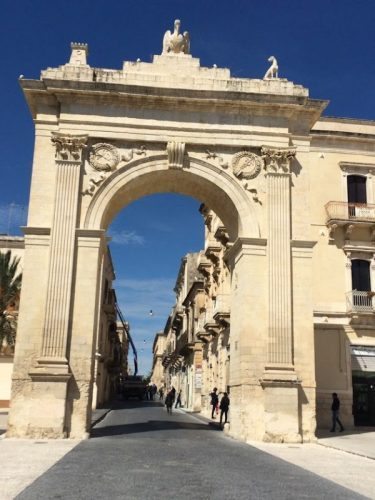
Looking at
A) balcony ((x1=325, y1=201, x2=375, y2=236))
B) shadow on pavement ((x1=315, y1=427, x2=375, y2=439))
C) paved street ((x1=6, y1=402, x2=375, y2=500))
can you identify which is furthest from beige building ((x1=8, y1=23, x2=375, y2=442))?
balcony ((x1=325, y1=201, x2=375, y2=236))

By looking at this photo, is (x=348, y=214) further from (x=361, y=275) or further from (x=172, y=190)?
(x=172, y=190)

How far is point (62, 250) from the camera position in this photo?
1805cm

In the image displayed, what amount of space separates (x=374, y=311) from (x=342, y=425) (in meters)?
4.65

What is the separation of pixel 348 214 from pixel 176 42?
10209 millimetres

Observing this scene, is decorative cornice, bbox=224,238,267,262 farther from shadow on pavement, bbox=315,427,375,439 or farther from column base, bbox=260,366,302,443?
shadow on pavement, bbox=315,427,375,439

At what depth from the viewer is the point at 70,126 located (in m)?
18.9

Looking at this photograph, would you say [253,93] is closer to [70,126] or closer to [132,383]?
[70,126]

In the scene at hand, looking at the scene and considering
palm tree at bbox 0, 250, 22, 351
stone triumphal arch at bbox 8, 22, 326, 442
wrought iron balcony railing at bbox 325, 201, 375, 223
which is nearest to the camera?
stone triumphal arch at bbox 8, 22, 326, 442

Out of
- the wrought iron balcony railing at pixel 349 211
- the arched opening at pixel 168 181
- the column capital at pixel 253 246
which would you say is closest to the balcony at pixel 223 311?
the wrought iron balcony railing at pixel 349 211

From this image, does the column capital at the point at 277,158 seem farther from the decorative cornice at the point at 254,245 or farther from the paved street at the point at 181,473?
the paved street at the point at 181,473

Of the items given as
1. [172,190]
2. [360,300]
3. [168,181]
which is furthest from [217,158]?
[360,300]

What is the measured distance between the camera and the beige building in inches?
686

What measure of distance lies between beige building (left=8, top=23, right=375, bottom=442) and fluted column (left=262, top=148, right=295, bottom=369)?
0.03 metres

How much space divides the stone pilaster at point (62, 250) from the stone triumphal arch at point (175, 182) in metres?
0.03
